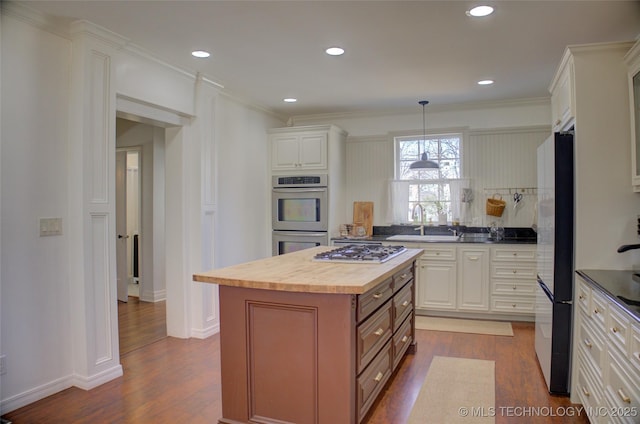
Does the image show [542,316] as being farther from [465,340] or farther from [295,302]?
[295,302]

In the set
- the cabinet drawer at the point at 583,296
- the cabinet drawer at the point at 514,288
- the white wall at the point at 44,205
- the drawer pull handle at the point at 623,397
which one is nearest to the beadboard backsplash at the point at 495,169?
the cabinet drawer at the point at 514,288

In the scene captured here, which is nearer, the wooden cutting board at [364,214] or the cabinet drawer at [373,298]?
the cabinet drawer at [373,298]

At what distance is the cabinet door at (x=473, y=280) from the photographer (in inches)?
182

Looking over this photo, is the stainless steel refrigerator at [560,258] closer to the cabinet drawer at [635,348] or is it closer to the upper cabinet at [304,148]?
the cabinet drawer at [635,348]

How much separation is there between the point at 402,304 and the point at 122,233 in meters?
3.91

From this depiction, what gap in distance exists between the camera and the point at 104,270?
3023 millimetres

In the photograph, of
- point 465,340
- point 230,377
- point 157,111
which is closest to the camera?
point 230,377

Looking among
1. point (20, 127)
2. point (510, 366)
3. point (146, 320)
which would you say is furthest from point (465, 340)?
point (20, 127)

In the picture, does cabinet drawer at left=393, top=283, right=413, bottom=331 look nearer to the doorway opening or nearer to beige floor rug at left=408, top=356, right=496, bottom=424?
beige floor rug at left=408, top=356, right=496, bottom=424

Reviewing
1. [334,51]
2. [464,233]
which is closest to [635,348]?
[334,51]

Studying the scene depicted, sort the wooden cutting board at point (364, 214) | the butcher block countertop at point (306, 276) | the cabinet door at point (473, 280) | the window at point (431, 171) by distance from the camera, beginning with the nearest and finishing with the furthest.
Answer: the butcher block countertop at point (306, 276)
the cabinet door at point (473, 280)
the window at point (431, 171)
the wooden cutting board at point (364, 214)

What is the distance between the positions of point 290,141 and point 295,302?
331 centimetres

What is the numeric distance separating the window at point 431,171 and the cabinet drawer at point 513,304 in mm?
1175

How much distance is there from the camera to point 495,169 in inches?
201
